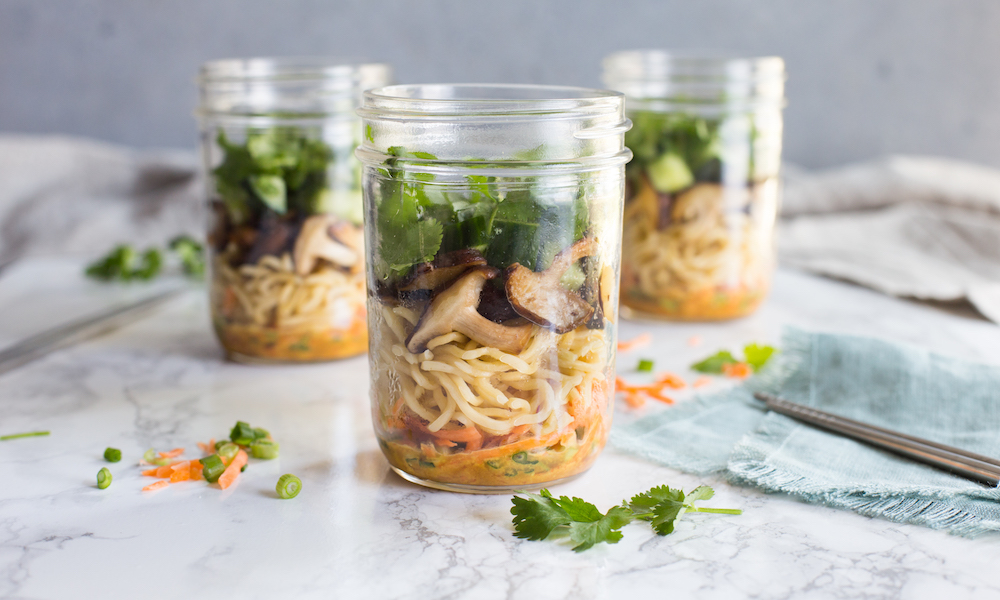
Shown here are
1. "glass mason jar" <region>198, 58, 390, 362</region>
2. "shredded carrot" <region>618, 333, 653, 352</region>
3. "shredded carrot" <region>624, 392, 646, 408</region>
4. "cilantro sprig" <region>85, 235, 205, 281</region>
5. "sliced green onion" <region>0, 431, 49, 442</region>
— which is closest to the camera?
"sliced green onion" <region>0, 431, 49, 442</region>

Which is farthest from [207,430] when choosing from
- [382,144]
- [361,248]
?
[382,144]

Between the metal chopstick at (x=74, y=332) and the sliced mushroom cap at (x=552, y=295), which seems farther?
the metal chopstick at (x=74, y=332)

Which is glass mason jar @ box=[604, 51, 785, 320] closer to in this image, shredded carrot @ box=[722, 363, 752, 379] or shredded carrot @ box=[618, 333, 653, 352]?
shredded carrot @ box=[618, 333, 653, 352]

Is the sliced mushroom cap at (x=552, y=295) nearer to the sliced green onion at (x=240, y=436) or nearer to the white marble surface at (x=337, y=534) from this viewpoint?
the white marble surface at (x=337, y=534)

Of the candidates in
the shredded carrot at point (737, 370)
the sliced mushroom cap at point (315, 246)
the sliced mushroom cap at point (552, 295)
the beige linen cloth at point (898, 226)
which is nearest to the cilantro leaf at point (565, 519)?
the sliced mushroom cap at point (552, 295)

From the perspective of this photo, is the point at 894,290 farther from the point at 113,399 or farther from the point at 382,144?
the point at 113,399

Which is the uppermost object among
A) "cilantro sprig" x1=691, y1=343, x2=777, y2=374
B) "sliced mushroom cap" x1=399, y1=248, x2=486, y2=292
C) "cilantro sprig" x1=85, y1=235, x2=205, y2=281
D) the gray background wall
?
the gray background wall

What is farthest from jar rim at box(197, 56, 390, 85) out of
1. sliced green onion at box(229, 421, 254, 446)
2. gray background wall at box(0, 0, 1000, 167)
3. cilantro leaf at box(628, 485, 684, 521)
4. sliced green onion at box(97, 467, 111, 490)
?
gray background wall at box(0, 0, 1000, 167)
